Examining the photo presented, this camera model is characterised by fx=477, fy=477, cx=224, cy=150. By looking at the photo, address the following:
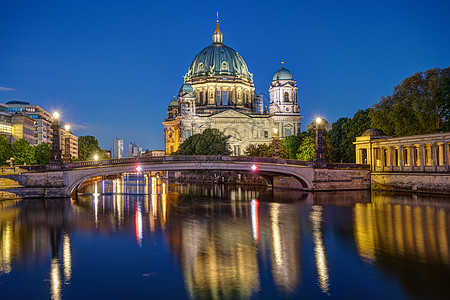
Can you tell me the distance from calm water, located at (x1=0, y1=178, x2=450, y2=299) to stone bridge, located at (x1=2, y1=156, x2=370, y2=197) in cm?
1184

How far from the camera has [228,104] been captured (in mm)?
142000

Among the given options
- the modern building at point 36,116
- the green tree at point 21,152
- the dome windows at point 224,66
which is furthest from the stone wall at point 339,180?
the modern building at point 36,116

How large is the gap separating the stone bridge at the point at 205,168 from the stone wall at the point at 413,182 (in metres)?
1.83

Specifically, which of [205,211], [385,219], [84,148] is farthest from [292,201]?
[84,148]

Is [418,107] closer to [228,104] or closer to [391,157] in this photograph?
[391,157]

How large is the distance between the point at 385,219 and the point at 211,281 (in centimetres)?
1868

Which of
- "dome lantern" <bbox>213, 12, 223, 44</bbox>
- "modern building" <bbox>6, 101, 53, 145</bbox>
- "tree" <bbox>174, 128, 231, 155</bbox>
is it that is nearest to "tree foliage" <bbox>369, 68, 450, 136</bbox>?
"tree" <bbox>174, 128, 231, 155</bbox>

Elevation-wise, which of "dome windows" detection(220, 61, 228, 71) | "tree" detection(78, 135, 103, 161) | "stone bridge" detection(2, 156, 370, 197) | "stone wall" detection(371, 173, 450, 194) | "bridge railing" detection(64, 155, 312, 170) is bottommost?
"stone wall" detection(371, 173, 450, 194)

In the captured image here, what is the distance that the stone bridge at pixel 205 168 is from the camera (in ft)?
156

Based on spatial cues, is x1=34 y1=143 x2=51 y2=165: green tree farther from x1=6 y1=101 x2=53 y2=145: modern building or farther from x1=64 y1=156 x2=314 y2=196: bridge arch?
x1=64 y1=156 x2=314 y2=196: bridge arch

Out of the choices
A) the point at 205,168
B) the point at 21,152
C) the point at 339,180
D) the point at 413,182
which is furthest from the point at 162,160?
the point at 21,152

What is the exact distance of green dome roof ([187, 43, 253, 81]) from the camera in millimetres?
142750

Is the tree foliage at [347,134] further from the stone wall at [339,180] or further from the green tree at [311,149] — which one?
the stone wall at [339,180]

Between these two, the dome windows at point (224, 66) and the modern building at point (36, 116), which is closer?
the modern building at point (36, 116)
